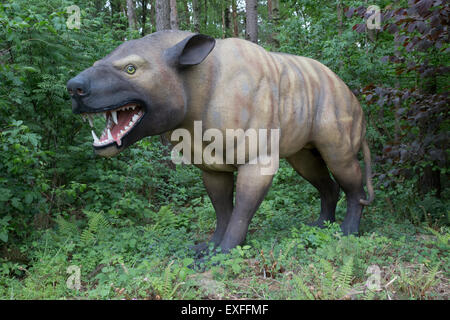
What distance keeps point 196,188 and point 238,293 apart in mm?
A: 4233

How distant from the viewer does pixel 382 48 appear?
661 centimetres

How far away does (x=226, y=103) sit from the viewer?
350cm

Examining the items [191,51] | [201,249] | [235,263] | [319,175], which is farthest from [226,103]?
[319,175]

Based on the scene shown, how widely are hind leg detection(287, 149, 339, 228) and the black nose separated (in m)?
2.57

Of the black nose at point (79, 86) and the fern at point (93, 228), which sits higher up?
the black nose at point (79, 86)

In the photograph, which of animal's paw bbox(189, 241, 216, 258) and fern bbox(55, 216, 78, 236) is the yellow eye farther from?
fern bbox(55, 216, 78, 236)

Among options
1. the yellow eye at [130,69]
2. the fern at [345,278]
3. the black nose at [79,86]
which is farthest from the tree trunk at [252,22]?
the fern at [345,278]

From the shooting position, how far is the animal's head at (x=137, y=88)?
3087 millimetres

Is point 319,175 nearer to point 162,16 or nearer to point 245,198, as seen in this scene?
point 245,198

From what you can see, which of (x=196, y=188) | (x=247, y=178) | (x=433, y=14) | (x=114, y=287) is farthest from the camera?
(x=196, y=188)

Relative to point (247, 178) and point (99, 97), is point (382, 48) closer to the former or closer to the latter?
point (247, 178)

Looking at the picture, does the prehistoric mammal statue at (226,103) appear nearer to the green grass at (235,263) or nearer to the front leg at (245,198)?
Answer: the front leg at (245,198)
